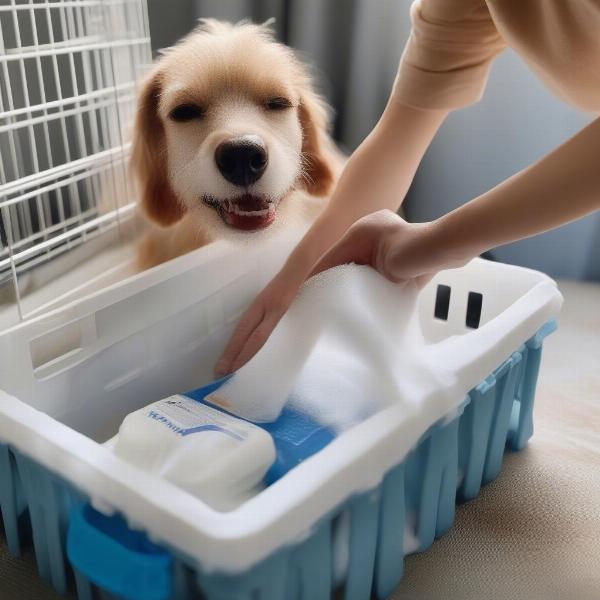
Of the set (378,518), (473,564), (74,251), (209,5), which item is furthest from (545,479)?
(209,5)

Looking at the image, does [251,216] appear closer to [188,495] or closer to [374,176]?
[374,176]

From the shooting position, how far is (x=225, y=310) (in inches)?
34.1

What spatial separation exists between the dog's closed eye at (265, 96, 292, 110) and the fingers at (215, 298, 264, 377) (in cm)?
21

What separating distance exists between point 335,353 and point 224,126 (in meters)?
0.25

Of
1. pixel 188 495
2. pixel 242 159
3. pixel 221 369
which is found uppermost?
pixel 242 159

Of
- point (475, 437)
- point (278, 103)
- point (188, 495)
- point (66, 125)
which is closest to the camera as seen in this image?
point (188, 495)

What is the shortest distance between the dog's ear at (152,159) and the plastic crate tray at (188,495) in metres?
0.08

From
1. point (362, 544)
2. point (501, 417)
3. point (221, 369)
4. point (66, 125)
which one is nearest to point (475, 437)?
point (501, 417)

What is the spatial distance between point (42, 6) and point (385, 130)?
1.32 ft

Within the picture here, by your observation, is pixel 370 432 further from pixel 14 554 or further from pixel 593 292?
pixel 593 292

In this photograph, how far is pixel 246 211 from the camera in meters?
0.75

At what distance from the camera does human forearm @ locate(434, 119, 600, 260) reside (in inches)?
18.7

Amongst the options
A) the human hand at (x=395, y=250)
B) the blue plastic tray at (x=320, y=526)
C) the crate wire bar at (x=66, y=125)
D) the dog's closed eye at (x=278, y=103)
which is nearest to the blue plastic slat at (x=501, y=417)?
the blue plastic tray at (x=320, y=526)

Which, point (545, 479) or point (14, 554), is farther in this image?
point (545, 479)
